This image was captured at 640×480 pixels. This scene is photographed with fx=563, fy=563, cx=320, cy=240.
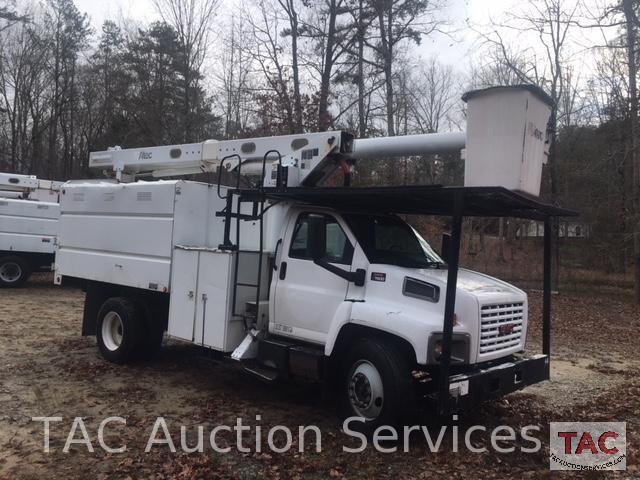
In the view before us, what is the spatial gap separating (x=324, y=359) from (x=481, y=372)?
154 cm

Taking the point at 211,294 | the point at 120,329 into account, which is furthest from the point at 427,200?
the point at 120,329

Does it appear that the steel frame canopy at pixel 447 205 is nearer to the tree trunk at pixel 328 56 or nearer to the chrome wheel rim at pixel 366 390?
the chrome wheel rim at pixel 366 390

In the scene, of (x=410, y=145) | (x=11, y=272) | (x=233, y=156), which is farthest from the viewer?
(x=11, y=272)

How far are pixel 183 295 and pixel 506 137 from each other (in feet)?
13.8

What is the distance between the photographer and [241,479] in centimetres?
450

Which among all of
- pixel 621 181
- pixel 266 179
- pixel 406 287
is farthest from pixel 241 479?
pixel 621 181

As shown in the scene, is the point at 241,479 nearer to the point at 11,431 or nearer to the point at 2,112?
the point at 11,431

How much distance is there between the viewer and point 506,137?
4.82m

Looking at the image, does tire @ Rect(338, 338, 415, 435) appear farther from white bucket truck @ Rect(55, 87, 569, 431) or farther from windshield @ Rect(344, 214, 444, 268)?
windshield @ Rect(344, 214, 444, 268)

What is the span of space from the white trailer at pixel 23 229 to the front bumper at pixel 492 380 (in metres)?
13.7

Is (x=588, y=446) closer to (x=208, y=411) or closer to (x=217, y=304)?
(x=208, y=411)

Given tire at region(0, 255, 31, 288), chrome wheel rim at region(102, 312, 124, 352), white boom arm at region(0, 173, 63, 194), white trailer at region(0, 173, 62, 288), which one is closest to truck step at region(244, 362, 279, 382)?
chrome wheel rim at region(102, 312, 124, 352)

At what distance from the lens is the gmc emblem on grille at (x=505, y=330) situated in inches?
218

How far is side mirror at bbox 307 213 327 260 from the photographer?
605cm
